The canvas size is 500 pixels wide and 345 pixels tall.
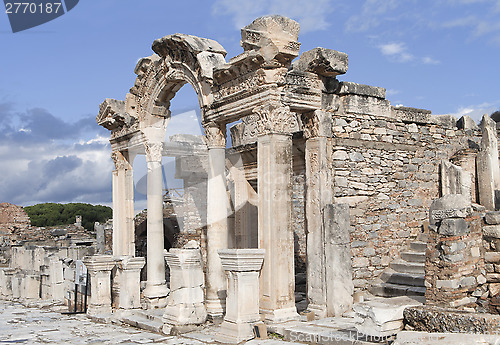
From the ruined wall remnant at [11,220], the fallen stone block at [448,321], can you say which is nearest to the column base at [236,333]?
the fallen stone block at [448,321]

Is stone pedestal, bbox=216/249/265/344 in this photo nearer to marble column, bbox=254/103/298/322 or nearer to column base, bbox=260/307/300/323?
column base, bbox=260/307/300/323

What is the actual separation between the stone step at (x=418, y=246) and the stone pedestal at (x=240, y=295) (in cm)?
474

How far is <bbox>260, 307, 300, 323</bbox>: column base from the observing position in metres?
8.48

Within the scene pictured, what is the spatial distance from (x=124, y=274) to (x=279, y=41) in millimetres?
6314

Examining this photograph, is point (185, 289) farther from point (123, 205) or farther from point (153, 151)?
point (123, 205)

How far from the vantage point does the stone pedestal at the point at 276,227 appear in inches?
343

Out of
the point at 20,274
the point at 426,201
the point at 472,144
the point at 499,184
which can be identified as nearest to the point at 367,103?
the point at 426,201

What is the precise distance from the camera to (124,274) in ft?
37.2

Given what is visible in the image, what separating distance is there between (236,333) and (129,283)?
420 cm

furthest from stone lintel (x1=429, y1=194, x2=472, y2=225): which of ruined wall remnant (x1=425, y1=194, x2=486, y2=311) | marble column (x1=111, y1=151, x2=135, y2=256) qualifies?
marble column (x1=111, y1=151, x2=135, y2=256)

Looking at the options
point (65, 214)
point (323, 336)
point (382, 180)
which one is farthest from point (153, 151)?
point (65, 214)

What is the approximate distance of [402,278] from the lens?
34.1 ft

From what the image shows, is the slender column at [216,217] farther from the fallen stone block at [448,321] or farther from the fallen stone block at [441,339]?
the fallen stone block at [441,339]

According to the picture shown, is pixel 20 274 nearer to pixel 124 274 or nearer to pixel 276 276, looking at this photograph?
pixel 124 274
